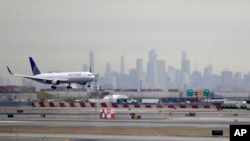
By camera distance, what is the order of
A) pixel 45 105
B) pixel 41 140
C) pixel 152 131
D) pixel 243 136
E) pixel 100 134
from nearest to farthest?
pixel 243 136 → pixel 41 140 → pixel 100 134 → pixel 152 131 → pixel 45 105

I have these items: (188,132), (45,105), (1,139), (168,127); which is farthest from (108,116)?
(45,105)

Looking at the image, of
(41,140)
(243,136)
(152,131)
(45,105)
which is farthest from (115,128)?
(45,105)

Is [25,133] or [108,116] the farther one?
[108,116]

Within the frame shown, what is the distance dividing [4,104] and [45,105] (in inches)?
444


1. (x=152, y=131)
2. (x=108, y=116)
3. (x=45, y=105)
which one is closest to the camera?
(x=152, y=131)

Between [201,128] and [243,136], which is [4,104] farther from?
[243,136]

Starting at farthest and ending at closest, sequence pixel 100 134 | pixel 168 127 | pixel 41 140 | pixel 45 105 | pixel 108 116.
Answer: pixel 45 105 < pixel 108 116 < pixel 168 127 < pixel 100 134 < pixel 41 140

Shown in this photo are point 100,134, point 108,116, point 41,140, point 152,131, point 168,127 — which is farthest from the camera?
point 108,116

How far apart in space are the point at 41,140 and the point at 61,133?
30.2 ft

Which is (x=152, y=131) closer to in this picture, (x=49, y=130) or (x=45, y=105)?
(x=49, y=130)

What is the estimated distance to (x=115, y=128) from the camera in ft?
238

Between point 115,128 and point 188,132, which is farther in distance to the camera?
point 115,128

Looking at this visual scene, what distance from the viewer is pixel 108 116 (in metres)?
97.1

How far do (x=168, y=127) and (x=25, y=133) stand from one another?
1681 centimetres
